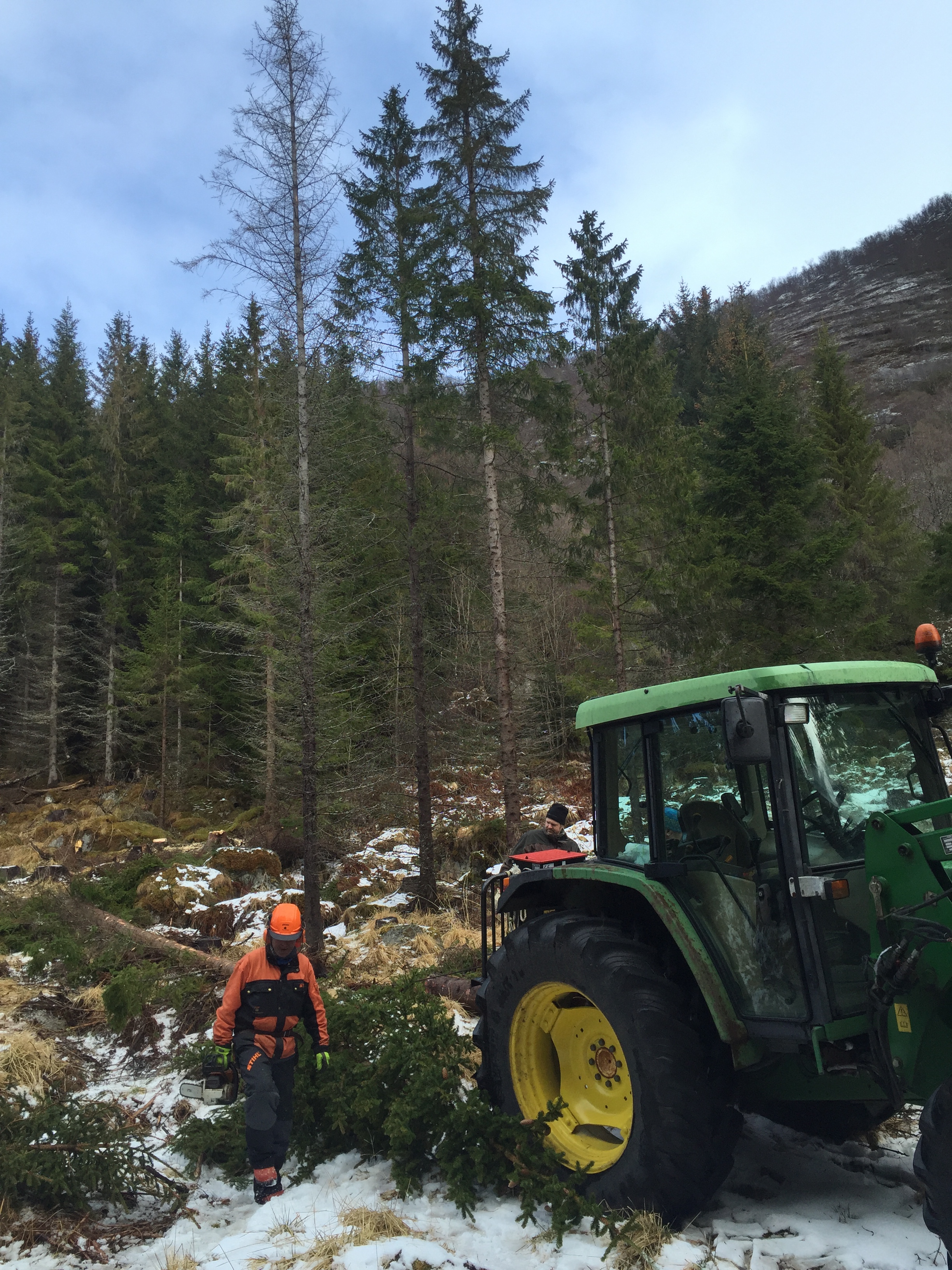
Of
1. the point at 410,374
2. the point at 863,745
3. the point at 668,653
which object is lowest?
the point at 863,745

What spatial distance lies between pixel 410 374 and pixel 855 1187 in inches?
527

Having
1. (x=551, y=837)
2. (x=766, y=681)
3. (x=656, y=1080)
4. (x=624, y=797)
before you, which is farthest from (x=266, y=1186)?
(x=551, y=837)

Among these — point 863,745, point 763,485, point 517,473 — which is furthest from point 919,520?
point 863,745

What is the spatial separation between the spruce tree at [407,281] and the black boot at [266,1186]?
9163mm

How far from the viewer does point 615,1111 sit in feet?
13.8

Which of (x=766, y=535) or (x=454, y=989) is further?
(x=766, y=535)

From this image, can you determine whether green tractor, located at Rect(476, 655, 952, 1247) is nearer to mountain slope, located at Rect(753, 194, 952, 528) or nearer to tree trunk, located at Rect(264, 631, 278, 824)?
tree trunk, located at Rect(264, 631, 278, 824)

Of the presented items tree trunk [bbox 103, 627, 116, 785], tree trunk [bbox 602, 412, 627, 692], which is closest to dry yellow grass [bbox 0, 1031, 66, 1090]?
tree trunk [bbox 602, 412, 627, 692]

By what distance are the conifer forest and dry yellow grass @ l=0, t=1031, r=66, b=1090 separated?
465 cm

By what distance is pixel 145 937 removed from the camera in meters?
10.3

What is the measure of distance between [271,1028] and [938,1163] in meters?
3.63

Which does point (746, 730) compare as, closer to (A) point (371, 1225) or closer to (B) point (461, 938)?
(A) point (371, 1225)

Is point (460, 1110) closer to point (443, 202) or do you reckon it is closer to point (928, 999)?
point (928, 999)

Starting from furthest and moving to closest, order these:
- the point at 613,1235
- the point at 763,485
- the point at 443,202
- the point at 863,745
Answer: the point at 763,485 → the point at 443,202 → the point at 863,745 → the point at 613,1235
